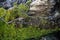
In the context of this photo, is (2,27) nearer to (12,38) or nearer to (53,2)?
(12,38)

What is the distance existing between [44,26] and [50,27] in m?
0.65

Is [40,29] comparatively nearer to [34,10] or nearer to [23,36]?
[23,36]

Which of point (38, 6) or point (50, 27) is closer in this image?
point (50, 27)

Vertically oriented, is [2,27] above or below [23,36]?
above

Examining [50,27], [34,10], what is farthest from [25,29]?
[34,10]

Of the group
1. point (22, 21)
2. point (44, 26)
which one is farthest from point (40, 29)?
point (22, 21)

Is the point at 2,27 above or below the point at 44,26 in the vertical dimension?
above

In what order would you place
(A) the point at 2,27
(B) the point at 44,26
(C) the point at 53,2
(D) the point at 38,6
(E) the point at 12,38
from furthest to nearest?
(D) the point at 38,6 → (C) the point at 53,2 → (B) the point at 44,26 → (E) the point at 12,38 → (A) the point at 2,27

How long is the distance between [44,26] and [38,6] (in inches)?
207

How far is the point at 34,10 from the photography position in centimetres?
2283

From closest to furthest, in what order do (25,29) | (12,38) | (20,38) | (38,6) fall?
1. (12,38)
2. (20,38)
3. (25,29)
4. (38,6)

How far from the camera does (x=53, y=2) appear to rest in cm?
2181

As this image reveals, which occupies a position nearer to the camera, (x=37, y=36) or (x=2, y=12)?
(x=37, y=36)

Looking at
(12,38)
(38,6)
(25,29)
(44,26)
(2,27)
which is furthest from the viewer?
(38,6)
